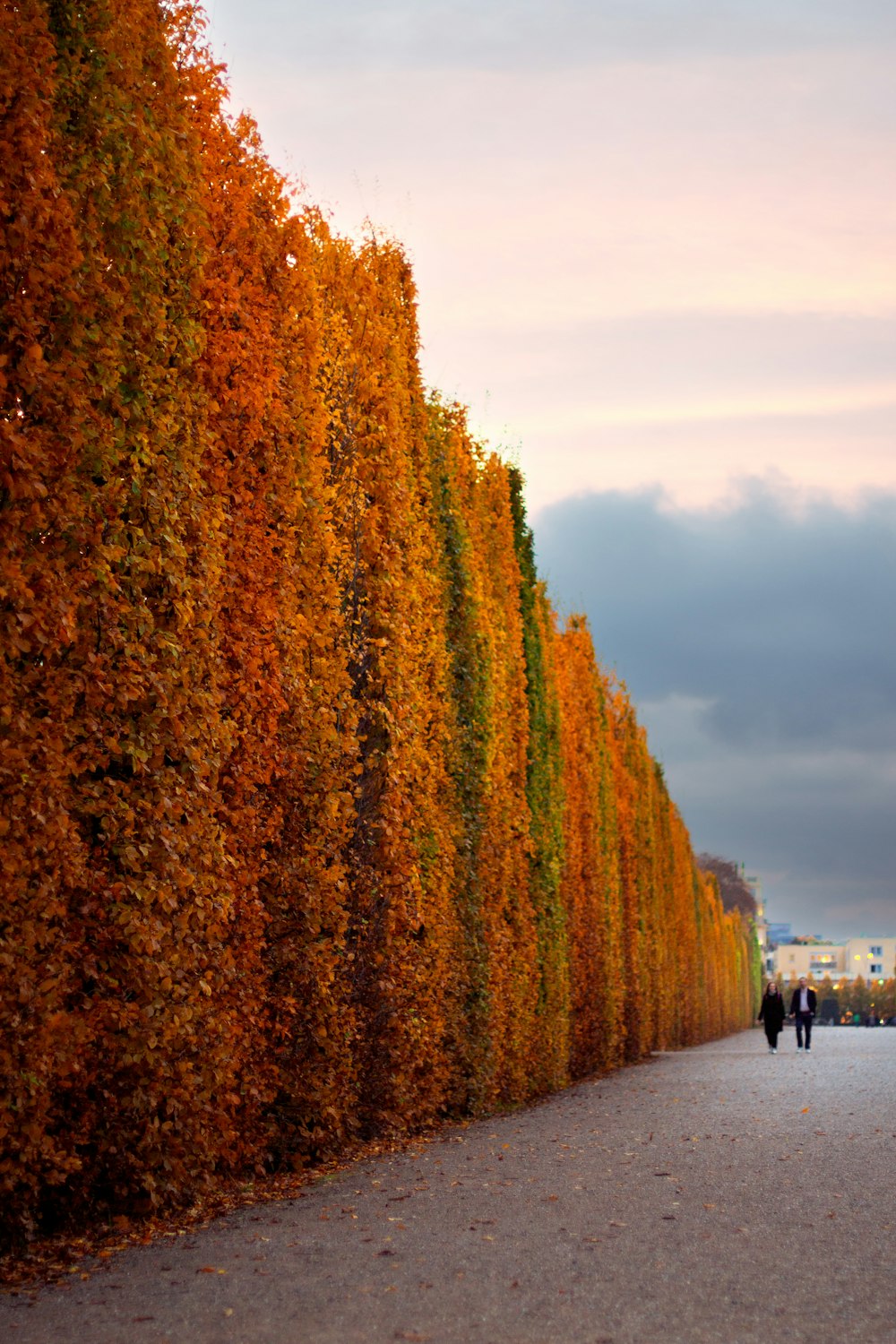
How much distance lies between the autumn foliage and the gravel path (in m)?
1.08

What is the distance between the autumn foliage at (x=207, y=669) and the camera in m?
7.96

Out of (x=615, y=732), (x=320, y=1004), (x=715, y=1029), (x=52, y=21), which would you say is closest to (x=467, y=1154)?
(x=320, y=1004)

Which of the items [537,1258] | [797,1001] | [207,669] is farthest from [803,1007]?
[537,1258]

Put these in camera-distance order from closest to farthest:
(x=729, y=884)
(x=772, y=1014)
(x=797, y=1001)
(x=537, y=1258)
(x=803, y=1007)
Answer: (x=537, y=1258) → (x=772, y=1014) → (x=797, y=1001) → (x=803, y=1007) → (x=729, y=884)

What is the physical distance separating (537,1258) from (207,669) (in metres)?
4.07

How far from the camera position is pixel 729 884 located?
371ft

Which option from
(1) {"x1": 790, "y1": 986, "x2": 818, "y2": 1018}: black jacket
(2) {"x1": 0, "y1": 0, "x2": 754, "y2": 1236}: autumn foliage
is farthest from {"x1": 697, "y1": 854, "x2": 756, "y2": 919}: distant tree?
(2) {"x1": 0, "y1": 0, "x2": 754, "y2": 1236}: autumn foliage

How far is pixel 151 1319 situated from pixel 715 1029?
57.6 metres

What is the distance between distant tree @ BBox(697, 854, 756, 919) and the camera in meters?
109

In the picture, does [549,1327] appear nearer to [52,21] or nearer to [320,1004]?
[320,1004]

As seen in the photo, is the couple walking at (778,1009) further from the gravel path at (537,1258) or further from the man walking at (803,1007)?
the gravel path at (537,1258)

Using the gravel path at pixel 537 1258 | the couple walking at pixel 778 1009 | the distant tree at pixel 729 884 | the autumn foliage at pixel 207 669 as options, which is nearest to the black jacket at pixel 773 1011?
the couple walking at pixel 778 1009

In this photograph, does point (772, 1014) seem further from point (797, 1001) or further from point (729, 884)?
point (729, 884)

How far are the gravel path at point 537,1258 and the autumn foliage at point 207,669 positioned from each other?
3.56 ft
